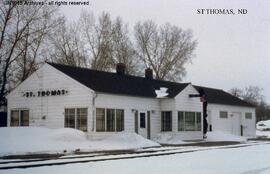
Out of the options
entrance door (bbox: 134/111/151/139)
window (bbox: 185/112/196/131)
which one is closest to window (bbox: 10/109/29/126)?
entrance door (bbox: 134/111/151/139)

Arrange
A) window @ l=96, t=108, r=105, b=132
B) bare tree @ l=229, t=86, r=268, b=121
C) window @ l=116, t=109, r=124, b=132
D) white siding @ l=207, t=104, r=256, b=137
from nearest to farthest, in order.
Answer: window @ l=96, t=108, r=105, b=132 < window @ l=116, t=109, r=124, b=132 < white siding @ l=207, t=104, r=256, b=137 < bare tree @ l=229, t=86, r=268, b=121

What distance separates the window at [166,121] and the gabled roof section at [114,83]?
4.16 ft

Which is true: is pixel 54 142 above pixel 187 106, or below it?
below

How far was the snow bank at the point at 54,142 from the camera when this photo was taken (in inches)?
855

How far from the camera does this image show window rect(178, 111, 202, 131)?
3419 cm

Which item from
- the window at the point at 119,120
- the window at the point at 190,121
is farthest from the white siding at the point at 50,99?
the window at the point at 190,121

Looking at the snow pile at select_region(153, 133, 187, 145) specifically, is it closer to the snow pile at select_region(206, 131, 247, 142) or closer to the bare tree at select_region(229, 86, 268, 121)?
the snow pile at select_region(206, 131, 247, 142)

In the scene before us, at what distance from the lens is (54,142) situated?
23.4 m

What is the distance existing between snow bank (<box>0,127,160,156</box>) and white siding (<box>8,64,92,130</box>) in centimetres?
241

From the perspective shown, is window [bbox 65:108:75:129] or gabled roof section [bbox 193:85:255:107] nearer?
window [bbox 65:108:75:129]

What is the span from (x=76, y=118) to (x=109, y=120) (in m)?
2.01

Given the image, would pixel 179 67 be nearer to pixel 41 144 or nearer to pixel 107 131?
pixel 107 131

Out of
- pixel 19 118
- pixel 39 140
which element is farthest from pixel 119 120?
pixel 39 140

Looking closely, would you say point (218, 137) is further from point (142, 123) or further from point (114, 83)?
point (114, 83)
